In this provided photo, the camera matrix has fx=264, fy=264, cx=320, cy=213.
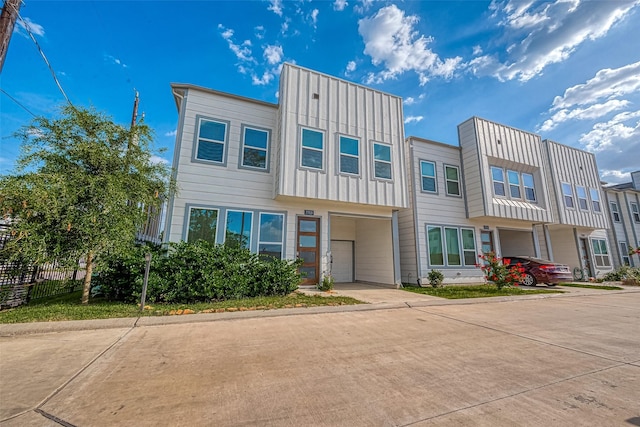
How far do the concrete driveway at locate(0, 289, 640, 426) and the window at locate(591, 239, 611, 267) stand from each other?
1625cm

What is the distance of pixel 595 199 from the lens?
16.2 meters

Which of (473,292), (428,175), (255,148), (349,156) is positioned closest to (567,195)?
(428,175)

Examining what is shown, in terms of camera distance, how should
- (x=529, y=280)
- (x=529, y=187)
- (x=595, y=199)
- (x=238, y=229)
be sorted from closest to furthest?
(x=238, y=229) < (x=529, y=280) < (x=529, y=187) < (x=595, y=199)

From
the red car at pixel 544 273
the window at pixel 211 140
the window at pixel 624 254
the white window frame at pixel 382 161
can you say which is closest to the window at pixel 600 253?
the window at pixel 624 254

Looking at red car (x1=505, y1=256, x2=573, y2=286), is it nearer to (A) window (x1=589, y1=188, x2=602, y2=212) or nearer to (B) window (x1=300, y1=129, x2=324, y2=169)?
(A) window (x1=589, y1=188, x2=602, y2=212)

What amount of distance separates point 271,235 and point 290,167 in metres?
2.39

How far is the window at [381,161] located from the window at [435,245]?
3.48 m

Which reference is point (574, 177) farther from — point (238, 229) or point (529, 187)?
point (238, 229)

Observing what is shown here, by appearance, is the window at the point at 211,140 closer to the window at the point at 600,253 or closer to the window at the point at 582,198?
the window at the point at 582,198

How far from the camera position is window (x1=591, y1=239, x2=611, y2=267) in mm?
16406

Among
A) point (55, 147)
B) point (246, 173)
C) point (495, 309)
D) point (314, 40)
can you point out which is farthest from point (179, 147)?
point (495, 309)

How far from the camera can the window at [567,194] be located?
14.9 meters

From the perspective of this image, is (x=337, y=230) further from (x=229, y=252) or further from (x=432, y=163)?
(x=229, y=252)

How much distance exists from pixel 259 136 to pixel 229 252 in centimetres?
465
